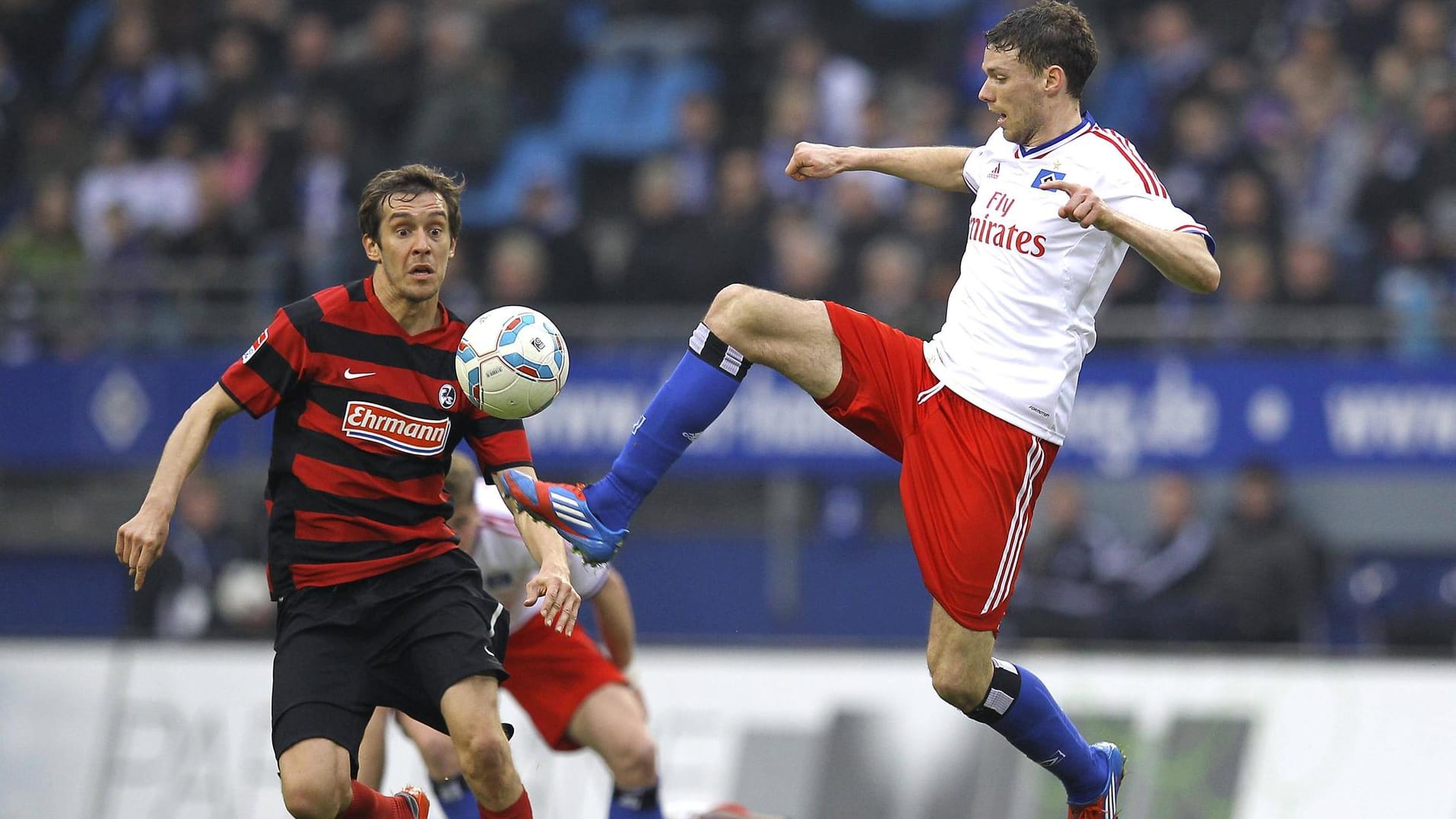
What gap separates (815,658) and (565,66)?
7.35 metres

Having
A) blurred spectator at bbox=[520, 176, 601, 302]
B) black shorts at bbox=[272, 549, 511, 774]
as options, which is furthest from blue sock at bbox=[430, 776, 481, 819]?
blurred spectator at bbox=[520, 176, 601, 302]

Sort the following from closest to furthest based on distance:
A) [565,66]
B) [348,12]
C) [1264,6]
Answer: [1264,6]
[565,66]
[348,12]

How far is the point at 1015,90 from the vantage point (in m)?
6.07

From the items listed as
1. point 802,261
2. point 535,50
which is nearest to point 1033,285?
point 802,261

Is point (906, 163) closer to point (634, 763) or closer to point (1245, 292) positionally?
point (634, 763)

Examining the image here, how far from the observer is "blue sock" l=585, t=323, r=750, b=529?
6.05m

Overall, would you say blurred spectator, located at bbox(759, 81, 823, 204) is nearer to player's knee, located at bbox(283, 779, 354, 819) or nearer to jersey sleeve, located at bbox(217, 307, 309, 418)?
jersey sleeve, located at bbox(217, 307, 309, 418)

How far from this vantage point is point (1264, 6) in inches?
536

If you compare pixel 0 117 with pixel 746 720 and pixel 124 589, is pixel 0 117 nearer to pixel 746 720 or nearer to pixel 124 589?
pixel 124 589

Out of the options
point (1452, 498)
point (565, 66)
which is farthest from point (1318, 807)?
point (565, 66)

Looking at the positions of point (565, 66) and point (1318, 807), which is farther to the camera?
point (565, 66)

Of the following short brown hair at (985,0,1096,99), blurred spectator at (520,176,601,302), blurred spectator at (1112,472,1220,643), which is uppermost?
short brown hair at (985,0,1096,99)

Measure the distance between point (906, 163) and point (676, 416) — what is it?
124 centimetres

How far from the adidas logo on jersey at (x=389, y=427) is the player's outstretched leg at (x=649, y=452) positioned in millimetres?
379
